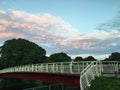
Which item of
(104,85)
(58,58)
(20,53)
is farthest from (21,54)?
(104,85)

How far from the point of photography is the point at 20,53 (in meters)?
121

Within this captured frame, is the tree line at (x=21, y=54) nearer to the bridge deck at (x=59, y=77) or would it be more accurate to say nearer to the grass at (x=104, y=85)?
the bridge deck at (x=59, y=77)

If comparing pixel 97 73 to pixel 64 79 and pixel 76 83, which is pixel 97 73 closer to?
pixel 76 83

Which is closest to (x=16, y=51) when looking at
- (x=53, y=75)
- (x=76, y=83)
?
(x=53, y=75)

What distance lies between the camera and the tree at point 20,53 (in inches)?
4619

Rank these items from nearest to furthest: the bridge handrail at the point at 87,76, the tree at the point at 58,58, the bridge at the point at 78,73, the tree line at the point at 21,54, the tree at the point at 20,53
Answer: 1. the bridge handrail at the point at 87,76
2. the bridge at the point at 78,73
3. the tree line at the point at 21,54
4. the tree at the point at 20,53
5. the tree at the point at 58,58

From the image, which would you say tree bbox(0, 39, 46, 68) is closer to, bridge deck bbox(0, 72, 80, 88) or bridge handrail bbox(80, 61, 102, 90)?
bridge deck bbox(0, 72, 80, 88)

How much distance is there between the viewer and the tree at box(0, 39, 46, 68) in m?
117

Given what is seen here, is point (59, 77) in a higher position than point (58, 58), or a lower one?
lower

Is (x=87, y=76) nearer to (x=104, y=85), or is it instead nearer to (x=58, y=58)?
(x=104, y=85)

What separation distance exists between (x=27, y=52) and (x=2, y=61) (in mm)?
12780

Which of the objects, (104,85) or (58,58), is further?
(58,58)

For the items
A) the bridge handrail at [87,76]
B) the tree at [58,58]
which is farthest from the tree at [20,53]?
the bridge handrail at [87,76]

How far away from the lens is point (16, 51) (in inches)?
4855
